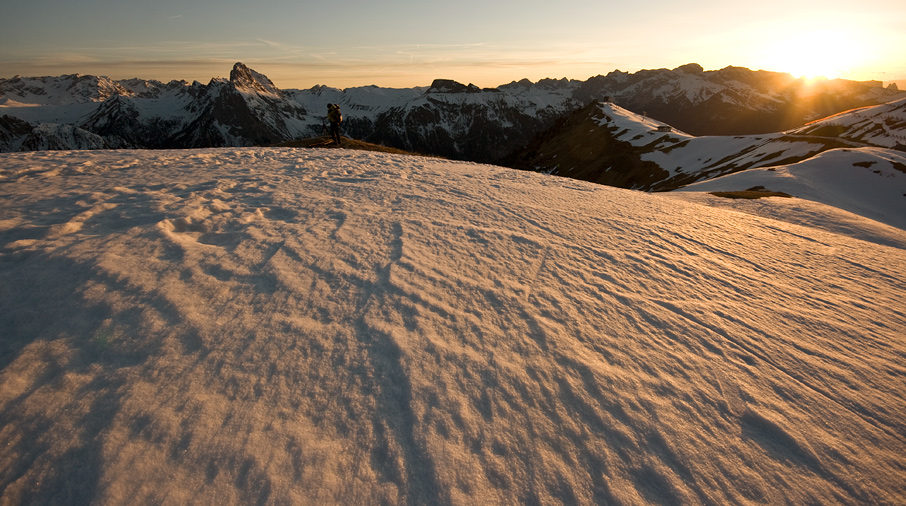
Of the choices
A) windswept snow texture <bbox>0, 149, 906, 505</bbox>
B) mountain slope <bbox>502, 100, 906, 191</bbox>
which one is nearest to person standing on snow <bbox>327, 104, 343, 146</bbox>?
windswept snow texture <bbox>0, 149, 906, 505</bbox>

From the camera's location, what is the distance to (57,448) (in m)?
2.43


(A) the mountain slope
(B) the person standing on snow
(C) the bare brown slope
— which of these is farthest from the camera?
(C) the bare brown slope

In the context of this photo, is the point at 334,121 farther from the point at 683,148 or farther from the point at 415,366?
the point at 683,148

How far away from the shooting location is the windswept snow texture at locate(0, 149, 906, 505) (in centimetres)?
258

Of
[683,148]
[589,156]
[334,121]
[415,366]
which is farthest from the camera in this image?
[589,156]

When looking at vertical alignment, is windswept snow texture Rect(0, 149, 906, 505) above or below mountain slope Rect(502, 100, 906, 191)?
below

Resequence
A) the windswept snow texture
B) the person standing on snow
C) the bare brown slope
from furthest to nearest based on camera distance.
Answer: the bare brown slope
the person standing on snow
the windswept snow texture

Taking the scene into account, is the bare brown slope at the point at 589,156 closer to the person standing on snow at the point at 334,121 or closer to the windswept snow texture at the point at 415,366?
the person standing on snow at the point at 334,121

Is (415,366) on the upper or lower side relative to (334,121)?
lower

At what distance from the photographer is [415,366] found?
346 centimetres

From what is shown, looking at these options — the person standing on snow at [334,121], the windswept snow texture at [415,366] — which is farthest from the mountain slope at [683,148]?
the windswept snow texture at [415,366]

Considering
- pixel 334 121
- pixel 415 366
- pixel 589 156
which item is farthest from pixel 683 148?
pixel 415 366

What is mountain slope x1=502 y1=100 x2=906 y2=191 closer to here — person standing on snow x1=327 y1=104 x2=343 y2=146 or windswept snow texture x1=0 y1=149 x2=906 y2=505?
person standing on snow x1=327 y1=104 x2=343 y2=146

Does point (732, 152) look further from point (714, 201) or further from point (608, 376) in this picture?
point (608, 376)
